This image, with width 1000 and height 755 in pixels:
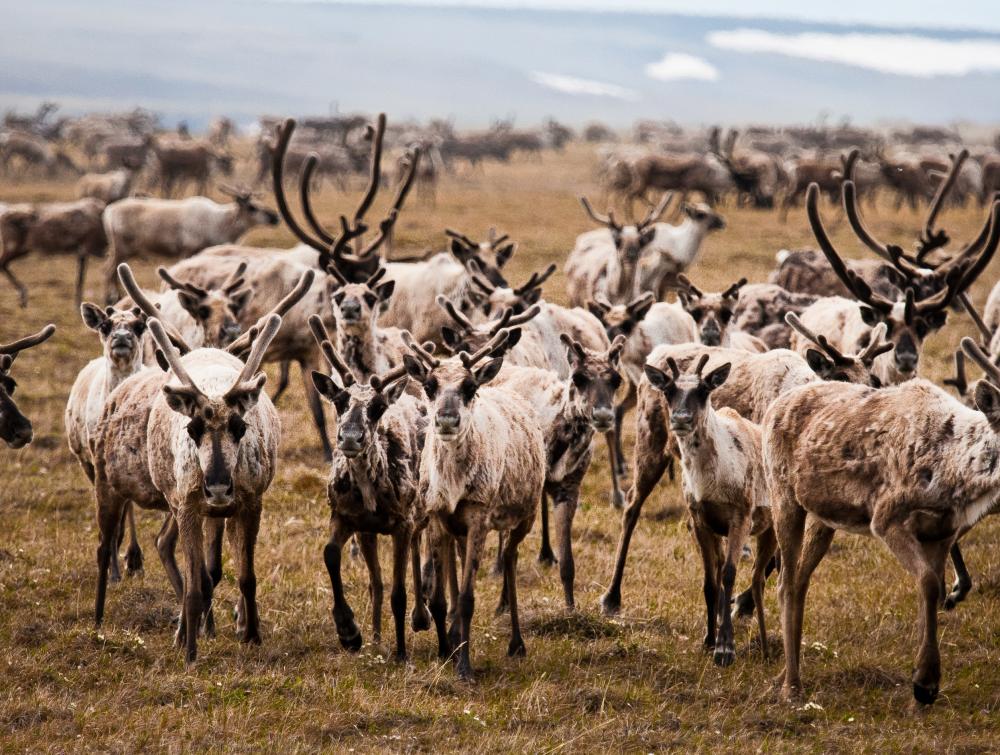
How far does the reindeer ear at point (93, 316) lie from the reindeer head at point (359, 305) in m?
1.97

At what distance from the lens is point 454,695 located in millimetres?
6926

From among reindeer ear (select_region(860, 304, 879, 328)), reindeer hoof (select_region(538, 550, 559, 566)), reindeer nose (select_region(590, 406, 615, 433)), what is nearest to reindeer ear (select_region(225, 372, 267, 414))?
reindeer nose (select_region(590, 406, 615, 433))

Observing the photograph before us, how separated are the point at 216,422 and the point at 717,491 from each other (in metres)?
3.13

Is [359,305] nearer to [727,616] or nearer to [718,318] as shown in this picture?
[718,318]

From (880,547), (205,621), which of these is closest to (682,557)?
(880,547)

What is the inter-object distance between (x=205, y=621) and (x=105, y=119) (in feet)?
178

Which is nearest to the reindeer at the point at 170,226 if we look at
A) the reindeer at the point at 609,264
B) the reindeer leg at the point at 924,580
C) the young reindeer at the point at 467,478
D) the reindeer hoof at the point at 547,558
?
the reindeer at the point at 609,264

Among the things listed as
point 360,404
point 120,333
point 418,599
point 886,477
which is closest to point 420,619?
point 418,599

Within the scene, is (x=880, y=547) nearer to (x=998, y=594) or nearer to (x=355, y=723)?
(x=998, y=594)

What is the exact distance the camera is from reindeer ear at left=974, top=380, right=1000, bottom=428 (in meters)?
6.36

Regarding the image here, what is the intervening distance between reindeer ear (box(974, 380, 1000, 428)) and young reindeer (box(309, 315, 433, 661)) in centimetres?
320

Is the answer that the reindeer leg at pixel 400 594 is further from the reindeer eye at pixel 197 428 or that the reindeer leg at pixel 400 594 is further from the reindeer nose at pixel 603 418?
the reindeer nose at pixel 603 418

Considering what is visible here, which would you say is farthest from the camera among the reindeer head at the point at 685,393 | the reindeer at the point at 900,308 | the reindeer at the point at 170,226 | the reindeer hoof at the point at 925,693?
the reindeer at the point at 170,226

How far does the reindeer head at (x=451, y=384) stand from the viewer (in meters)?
7.07
